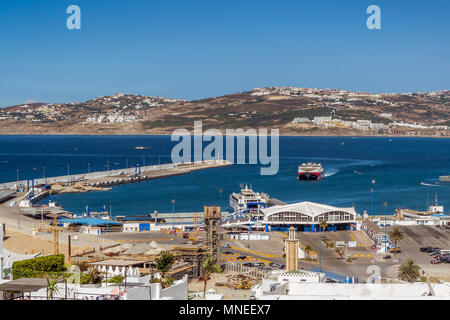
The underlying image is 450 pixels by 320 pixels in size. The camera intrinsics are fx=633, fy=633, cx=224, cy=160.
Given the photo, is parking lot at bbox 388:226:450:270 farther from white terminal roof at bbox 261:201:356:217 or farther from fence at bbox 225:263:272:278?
fence at bbox 225:263:272:278

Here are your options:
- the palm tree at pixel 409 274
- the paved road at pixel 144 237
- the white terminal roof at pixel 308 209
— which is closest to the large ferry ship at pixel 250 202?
the white terminal roof at pixel 308 209

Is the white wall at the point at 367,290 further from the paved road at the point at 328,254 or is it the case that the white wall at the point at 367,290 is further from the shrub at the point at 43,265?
the paved road at the point at 328,254

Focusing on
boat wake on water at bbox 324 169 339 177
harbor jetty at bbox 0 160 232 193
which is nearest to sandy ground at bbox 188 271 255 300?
harbor jetty at bbox 0 160 232 193

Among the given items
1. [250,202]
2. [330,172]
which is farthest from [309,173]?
[250,202]

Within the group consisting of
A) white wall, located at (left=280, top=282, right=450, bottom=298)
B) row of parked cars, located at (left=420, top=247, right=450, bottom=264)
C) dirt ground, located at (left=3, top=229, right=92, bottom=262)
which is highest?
white wall, located at (left=280, top=282, right=450, bottom=298)

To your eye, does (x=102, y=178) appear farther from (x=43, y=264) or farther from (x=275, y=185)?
(x=43, y=264)

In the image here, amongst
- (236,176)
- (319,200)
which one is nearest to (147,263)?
(319,200)

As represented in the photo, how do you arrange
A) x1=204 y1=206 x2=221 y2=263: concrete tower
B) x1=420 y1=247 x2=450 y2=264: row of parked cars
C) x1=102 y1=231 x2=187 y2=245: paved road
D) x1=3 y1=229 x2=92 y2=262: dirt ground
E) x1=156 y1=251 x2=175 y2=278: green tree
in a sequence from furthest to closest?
1. x1=102 y1=231 x2=187 y2=245: paved road
2. x1=3 y1=229 x2=92 y2=262: dirt ground
3. x1=420 y1=247 x2=450 y2=264: row of parked cars
4. x1=204 y1=206 x2=221 y2=263: concrete tower
5. x1=156 y1=251 x2=175 y2=278: green tree
